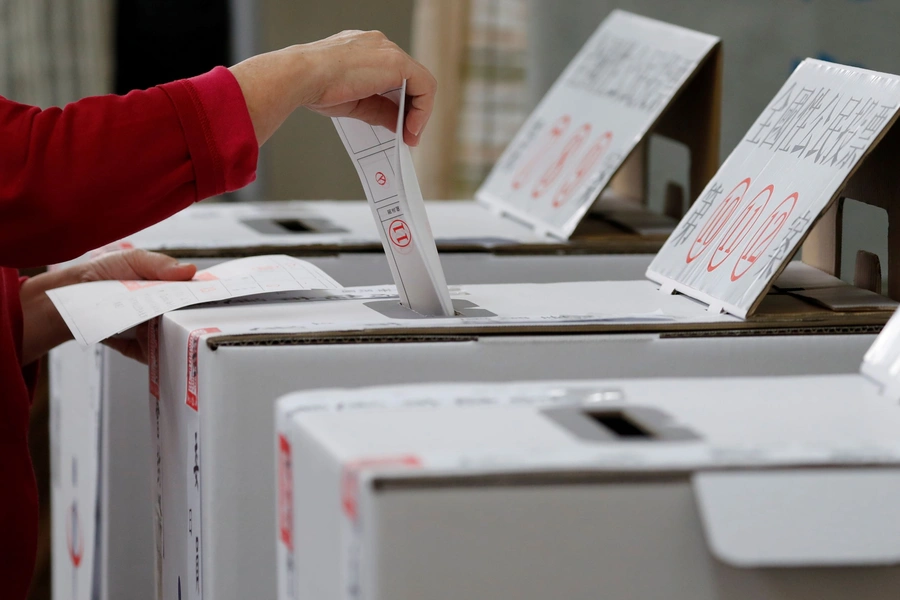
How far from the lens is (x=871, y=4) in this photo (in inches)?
53.9

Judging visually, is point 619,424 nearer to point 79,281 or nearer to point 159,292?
point 159,292

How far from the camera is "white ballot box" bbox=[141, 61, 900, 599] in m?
0.88

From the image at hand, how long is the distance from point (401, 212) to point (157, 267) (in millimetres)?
273

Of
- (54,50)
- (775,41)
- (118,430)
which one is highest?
(775,41)

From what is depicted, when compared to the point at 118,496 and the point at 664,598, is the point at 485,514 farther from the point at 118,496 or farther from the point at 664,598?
the point at 118,496

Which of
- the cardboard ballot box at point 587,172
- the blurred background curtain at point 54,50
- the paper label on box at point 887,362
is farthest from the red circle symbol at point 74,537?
the blurred background curtain at point 54,50

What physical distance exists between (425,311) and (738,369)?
0.25 m

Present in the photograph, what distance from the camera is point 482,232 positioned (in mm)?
1454

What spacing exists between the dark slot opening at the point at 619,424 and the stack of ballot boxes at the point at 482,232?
0.42 m

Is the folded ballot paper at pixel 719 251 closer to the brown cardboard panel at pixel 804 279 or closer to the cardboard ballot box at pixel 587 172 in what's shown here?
the brown cardboard panel at pixel 804 279

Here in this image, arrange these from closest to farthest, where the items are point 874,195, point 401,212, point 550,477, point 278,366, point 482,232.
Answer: point 550,477, point 278,366, point 401,212, point 874,195, point 482,232

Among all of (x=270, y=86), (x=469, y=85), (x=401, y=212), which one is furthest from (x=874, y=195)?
(x=469, y=85)

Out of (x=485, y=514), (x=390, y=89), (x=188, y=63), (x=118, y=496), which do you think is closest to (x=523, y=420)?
(x=485, y=514)

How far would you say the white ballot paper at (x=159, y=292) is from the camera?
39.4 inches
